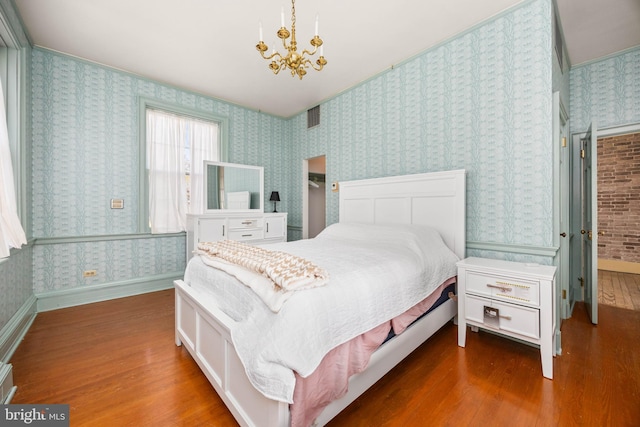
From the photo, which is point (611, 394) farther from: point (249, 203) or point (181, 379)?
point (249, 203)

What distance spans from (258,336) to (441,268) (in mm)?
1672

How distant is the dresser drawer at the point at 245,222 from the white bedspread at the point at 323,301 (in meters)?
1.85

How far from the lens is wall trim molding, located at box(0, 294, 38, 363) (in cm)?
194

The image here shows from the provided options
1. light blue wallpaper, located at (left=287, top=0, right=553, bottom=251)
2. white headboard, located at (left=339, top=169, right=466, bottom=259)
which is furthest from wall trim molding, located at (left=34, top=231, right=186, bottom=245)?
light blue wallpaper, located at (left=287, top=0, right=553, bottom=251)

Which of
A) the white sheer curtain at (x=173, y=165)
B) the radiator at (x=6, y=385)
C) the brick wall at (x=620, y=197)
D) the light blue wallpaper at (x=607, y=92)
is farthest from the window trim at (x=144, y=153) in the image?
the brick wall at (x=620, y=197)

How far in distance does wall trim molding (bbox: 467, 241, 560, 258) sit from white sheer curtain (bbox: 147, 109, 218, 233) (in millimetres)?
3653

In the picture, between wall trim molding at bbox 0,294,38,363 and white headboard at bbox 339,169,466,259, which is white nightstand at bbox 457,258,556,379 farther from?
wall trim molding at bbox 0,294,38,363

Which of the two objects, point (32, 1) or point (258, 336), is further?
point (32, 1)

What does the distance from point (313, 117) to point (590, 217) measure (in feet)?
12.4

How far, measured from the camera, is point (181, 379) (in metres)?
1.74

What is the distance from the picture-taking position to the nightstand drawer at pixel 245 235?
12.8 feet

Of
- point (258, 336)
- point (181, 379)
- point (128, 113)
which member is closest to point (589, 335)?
point (258, 336)

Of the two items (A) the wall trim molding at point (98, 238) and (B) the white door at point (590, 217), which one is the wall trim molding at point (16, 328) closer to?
(A) the wall trim molding at point (98, 238)

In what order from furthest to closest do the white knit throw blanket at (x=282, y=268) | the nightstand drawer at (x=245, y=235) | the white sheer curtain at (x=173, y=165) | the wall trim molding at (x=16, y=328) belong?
the nightstand drawer at (x=245, y=235), the white sheer curtain at (x=173, y=165), the wall trim molding at (x=16, y=328), the white knit throw blanket at (x=282, y=268)
